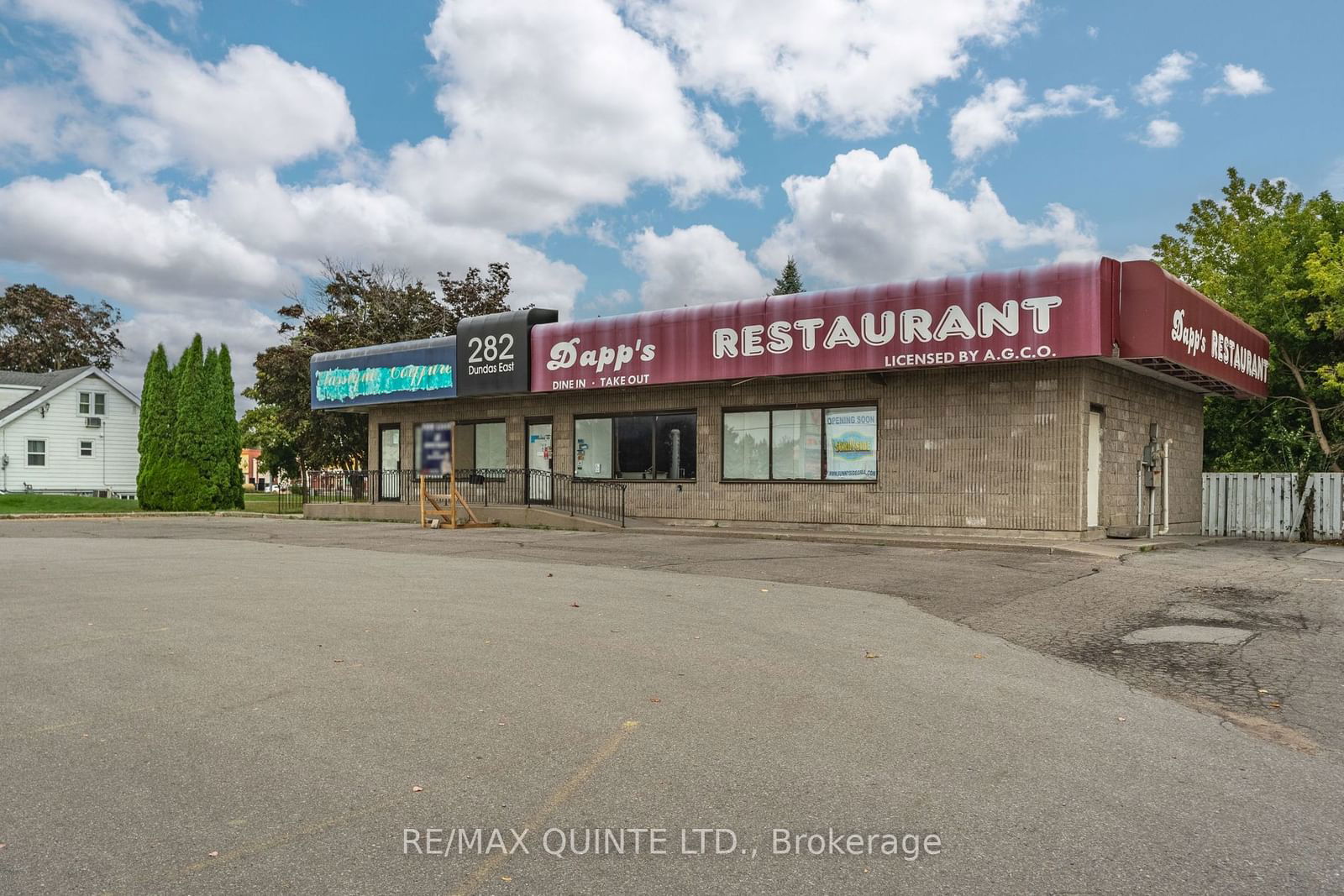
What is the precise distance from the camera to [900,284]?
19.5m

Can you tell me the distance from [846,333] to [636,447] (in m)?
6.95

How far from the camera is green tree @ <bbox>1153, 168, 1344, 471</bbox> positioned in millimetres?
23734

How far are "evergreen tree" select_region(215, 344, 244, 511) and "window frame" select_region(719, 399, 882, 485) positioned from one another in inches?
897

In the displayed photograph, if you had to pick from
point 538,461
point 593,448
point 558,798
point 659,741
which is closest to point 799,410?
point 593,448

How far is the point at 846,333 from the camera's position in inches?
795

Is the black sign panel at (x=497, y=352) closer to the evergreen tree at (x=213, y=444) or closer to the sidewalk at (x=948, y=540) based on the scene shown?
the sidewalk at (x=948, y=540)

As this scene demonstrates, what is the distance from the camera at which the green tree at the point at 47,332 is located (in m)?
65.3

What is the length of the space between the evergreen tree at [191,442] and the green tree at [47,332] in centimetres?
3621

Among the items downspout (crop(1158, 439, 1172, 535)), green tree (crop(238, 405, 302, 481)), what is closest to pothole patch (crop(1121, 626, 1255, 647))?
downspout (crop(1158, 439, 1172, 535))

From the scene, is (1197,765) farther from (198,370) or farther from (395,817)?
(198,370)

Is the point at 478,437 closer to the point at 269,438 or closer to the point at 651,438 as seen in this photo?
the point at 651,438

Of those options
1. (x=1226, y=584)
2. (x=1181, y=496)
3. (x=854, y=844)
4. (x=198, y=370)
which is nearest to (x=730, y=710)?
(x=854, y=844)

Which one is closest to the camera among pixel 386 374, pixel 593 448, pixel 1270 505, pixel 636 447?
pixel 1270 505

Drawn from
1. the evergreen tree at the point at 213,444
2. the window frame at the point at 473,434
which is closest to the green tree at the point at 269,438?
the evergreen tree at the point at 213,444
